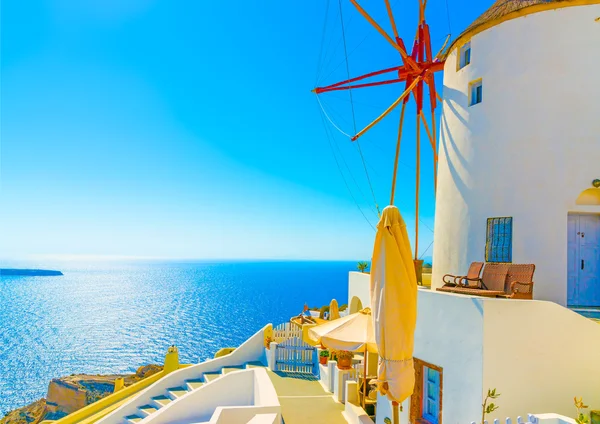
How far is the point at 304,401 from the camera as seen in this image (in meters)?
11.3

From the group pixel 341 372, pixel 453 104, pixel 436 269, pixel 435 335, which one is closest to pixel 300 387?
pixel 341 372

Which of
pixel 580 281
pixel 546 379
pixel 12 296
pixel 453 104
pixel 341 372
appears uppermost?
pixel 453 104

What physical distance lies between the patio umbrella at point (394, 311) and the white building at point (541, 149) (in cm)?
474

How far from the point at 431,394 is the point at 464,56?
8.62m

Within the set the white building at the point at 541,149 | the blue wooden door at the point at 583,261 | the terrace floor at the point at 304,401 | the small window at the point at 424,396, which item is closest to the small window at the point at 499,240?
the white building at the point at 541,149

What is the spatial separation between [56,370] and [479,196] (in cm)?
5665

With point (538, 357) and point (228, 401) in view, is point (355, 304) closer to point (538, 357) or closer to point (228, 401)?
point (228, 401)

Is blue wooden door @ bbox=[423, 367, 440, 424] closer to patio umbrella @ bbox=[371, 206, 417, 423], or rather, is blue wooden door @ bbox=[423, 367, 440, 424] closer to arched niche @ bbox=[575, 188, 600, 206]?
patio umbrella @ bbox=[371, 206, 417, 423]

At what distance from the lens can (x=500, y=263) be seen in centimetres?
895

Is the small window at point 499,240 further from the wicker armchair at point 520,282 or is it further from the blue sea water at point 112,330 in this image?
the blue sea water at point 112,330

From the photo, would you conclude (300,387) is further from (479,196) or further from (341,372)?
(479,196)

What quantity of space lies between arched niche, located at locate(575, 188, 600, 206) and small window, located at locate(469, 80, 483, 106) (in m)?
3.25

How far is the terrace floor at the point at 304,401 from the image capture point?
32.8 feet

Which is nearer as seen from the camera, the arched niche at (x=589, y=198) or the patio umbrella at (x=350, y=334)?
the patio umbrella at (x=350, y=334)
